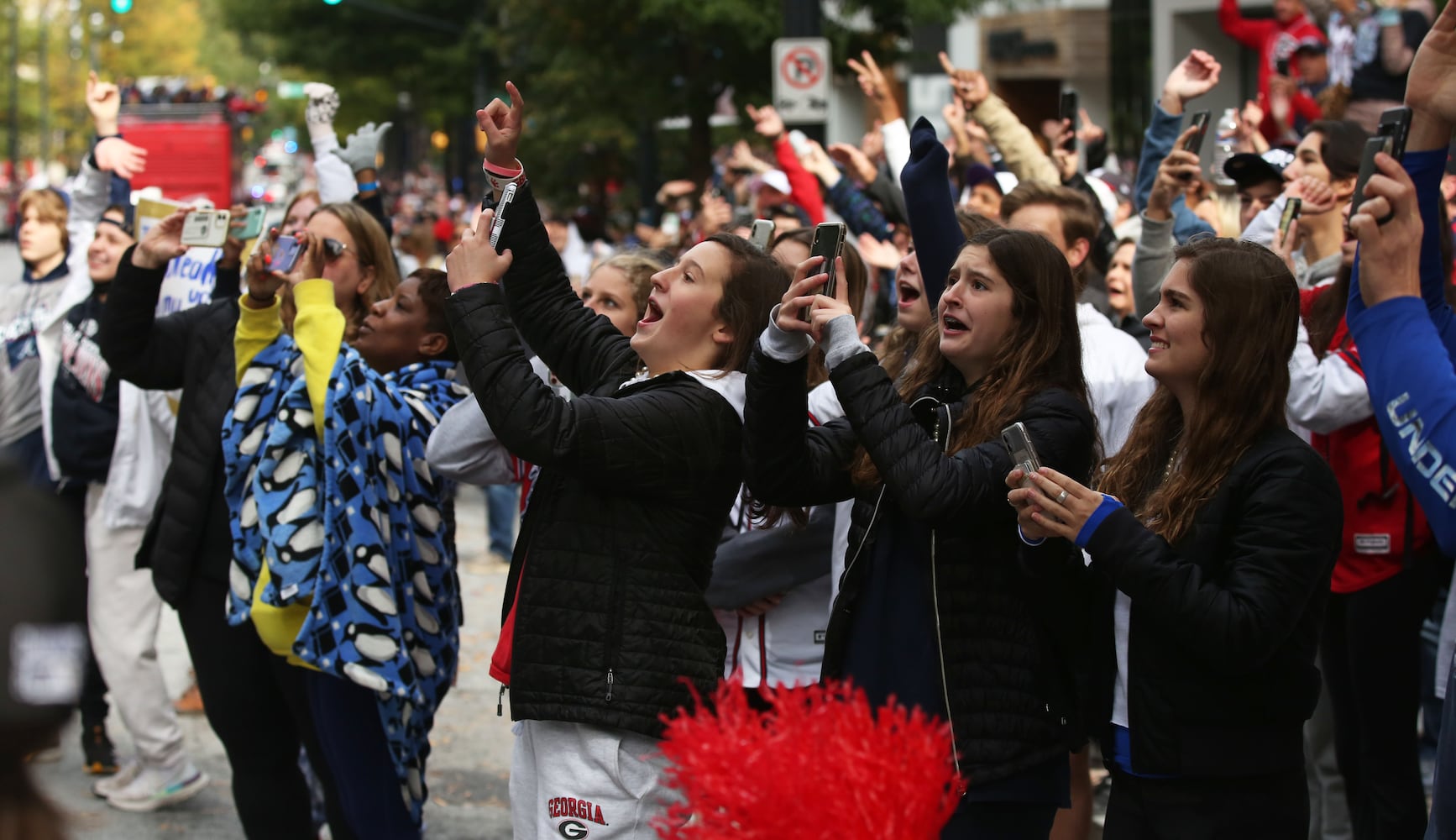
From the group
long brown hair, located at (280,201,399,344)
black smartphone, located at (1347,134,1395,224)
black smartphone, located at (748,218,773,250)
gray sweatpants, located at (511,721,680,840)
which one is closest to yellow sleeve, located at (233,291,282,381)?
long brown hair, located at (280,201,399,344)

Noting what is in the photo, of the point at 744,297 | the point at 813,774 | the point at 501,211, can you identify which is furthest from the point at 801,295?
the point at 813,774

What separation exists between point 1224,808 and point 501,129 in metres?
2.13

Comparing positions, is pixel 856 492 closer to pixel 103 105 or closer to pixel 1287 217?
pixel 1287 217

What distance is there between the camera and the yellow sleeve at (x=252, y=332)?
4613mm

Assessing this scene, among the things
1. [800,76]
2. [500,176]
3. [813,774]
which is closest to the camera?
[813,774]

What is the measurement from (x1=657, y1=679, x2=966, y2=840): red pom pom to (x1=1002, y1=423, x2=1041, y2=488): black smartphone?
105 cm

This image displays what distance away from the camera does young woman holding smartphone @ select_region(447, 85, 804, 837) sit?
3150 mm

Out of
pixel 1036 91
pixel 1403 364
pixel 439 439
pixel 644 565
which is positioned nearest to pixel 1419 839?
pixel 1403 364

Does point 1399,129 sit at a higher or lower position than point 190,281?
higher

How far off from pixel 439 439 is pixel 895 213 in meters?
3.32

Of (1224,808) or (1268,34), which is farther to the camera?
(1268,34)

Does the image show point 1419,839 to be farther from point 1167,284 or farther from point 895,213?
point 895,213

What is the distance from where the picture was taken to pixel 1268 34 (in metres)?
12.7

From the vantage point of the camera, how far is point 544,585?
327 centimetres
